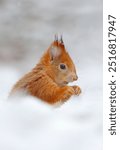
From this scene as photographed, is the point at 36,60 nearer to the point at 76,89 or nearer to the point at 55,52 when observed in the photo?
the point at 55,52

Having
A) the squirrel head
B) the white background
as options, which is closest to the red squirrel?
the squirrel head

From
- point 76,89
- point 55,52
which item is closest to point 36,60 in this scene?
point 55,52

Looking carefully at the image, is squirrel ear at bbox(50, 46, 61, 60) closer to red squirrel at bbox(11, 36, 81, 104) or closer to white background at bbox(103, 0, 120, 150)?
red squirrel at bbox(11, 36, 81, 104)

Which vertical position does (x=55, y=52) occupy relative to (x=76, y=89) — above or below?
above

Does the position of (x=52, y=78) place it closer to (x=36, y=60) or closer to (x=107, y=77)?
(x=36, y=60)

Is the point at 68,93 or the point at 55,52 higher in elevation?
the point at 55,52

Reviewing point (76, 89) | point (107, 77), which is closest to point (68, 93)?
point (76, 89)
